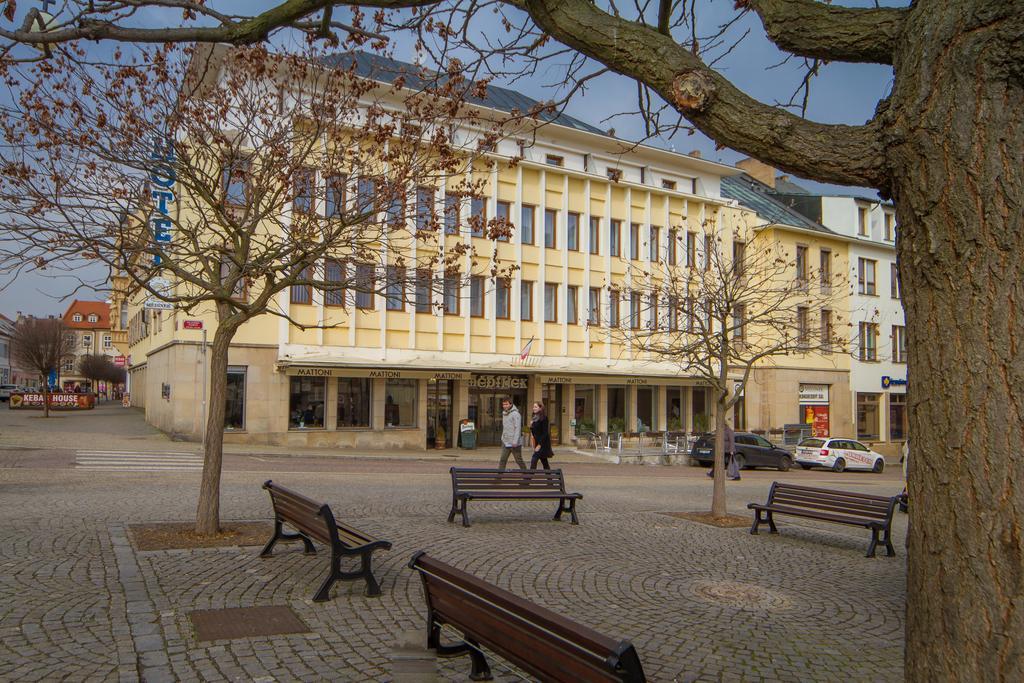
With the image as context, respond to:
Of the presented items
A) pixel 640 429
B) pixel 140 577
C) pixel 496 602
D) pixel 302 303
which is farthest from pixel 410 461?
pixel 496 602

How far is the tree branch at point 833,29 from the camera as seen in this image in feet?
11.1

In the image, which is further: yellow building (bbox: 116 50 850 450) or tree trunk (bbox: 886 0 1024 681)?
yellow building (bbox: 116 50 850 450)

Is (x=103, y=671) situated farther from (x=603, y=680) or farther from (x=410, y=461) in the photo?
(x=410, y=461)

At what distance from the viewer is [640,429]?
39781 mm

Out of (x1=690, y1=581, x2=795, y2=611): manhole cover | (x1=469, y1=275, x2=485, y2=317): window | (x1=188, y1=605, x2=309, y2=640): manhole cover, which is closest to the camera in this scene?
(x1=188, y1=605, x2=309, y2=640): manhole cover

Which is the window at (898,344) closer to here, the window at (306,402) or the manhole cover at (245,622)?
the window at (306,402)

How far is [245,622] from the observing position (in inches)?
244

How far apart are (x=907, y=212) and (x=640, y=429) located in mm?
37189

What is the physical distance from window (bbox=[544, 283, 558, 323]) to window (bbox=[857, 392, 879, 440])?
22498mm

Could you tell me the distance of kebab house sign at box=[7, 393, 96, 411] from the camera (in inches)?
2007

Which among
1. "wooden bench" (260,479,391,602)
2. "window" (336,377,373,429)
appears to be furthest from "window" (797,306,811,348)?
"window" (336,377,373,429)

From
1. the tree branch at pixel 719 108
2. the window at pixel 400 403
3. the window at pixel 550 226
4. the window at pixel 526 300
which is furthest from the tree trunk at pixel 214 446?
the window at pixel 550 226

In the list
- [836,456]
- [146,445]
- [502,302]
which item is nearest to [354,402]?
[502,302]

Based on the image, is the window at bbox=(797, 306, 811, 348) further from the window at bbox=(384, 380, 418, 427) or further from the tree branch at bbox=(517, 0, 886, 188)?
the window at bbox=(384, 380, 418, 427)
